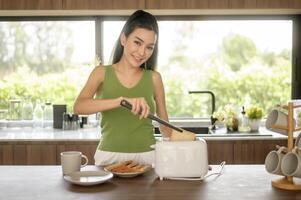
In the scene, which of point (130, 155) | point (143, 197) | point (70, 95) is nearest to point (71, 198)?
point (143, 197)

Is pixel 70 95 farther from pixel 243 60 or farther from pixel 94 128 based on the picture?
pixel 243 60

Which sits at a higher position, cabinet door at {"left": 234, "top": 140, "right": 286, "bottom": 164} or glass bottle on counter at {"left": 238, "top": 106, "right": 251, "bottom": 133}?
glass bottle on counter at {"left": 238, "top": 106, "right": 251, "bottom": 133}

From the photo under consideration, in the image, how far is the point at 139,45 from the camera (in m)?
1.73

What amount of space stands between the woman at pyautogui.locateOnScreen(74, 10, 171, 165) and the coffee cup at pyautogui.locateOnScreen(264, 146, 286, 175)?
1.65 ft

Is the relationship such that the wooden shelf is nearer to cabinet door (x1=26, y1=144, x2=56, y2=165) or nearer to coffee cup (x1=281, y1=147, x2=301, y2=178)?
coffee cup (x1=281, y1=147, x2=301, y2=178)

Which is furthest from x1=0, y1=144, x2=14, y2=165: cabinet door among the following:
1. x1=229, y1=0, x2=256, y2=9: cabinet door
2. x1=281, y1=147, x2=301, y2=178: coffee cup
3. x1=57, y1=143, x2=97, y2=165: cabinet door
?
x1=281, y1=147, x2=301, y2=178: coffee cup

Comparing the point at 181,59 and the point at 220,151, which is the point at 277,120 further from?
the point at 181,59

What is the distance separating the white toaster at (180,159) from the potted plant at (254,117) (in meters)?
1.75

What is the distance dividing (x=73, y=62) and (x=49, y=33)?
0.31 metres

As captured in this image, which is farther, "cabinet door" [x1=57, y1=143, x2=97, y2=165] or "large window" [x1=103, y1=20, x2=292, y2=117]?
"large window" [x1=103, y1=20, x2=292, y2=117]

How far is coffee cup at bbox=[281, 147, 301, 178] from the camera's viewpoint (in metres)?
1.39

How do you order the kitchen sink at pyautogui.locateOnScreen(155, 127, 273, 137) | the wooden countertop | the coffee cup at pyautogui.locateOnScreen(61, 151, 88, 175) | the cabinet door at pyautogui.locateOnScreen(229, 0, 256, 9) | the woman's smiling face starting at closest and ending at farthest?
1. the wooden countertop
2. the coffee cup at pyautogui.locateOnScreen(61, 151, 88, 175)
3. the woman's smiling face
4. the kitchen sink at pyautogui.locateOnScreen(155, 127, 273, 137)
5. the cabinet door at pyautogui.locateOnScreen(229, 0, 256, 9)

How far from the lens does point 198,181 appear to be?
1491 millimetres

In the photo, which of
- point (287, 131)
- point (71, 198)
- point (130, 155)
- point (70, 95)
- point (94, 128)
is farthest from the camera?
point (70, 95)
